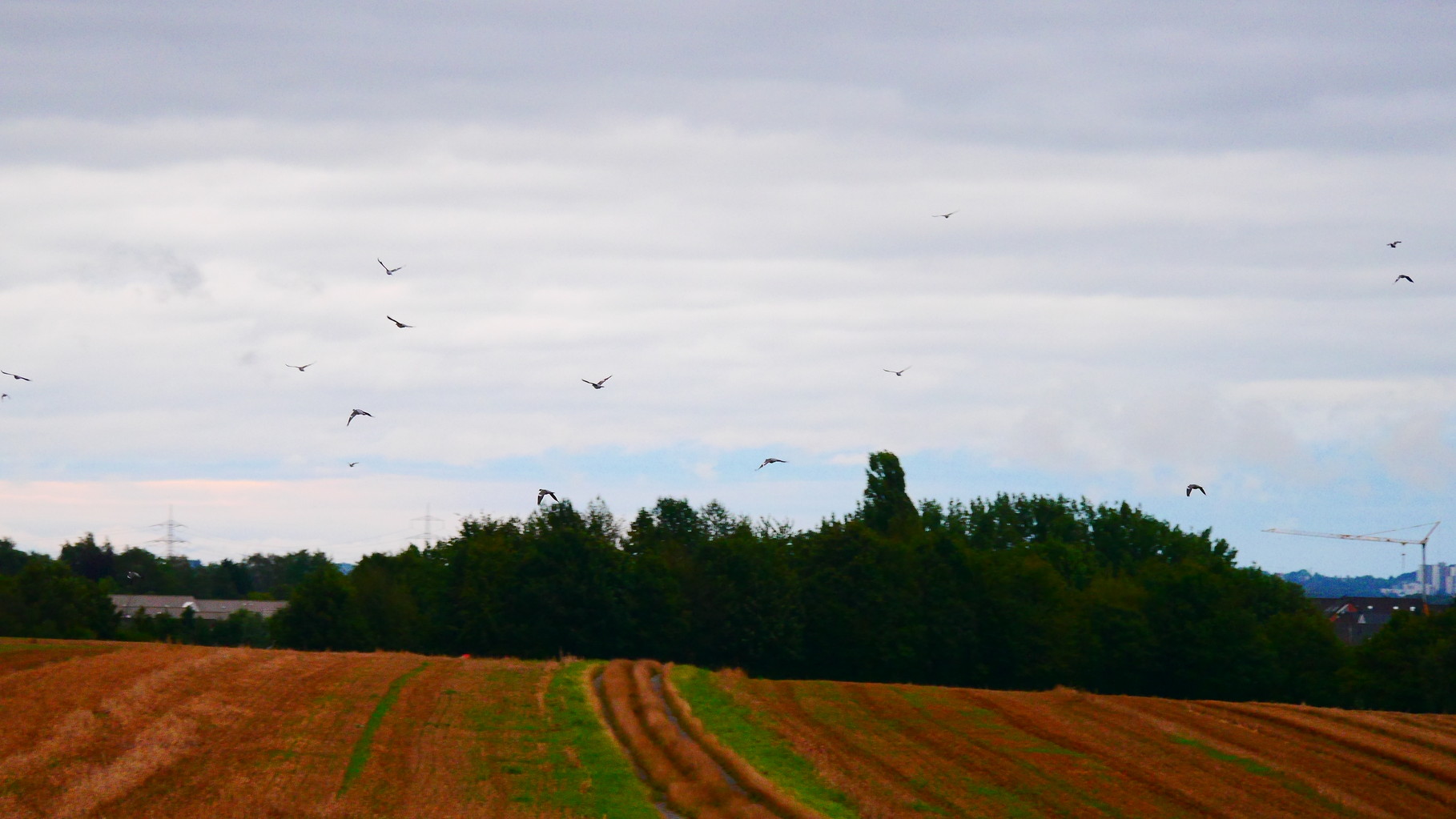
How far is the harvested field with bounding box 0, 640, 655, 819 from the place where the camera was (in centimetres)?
3341

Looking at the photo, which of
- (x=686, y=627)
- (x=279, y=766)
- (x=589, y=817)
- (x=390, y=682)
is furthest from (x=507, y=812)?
(x=686, y=627)

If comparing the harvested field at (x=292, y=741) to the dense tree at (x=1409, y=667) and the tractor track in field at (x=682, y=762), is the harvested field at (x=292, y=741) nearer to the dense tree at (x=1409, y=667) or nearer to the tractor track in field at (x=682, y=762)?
the tractor track in field at (x=682, y=762)

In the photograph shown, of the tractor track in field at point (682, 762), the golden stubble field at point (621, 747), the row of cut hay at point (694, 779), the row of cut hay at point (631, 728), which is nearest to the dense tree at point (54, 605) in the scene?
the golden stubble field at point (621, 747)

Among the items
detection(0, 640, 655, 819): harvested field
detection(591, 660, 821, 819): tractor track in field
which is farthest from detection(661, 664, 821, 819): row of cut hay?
detection(0, 640, 655, 819): harvested field

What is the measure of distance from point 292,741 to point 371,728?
3.69m

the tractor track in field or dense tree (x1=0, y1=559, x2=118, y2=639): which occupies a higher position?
dense tree (x1=0, y1=559, x2=118, y2=639)

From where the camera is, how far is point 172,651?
62.7 metres

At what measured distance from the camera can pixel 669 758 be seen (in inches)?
1613

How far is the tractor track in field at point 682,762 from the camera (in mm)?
34188

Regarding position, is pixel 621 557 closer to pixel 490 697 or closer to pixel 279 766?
pixel 490 697

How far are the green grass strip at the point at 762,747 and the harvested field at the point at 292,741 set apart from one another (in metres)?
4.28

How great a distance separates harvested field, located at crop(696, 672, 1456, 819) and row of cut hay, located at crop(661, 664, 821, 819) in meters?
2.14

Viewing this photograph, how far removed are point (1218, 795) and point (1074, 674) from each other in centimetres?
6628

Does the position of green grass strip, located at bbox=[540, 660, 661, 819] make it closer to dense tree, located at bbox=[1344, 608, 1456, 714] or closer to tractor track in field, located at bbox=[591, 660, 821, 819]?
tractor track in field, located at bbox=[591, 660, 821, 819]
